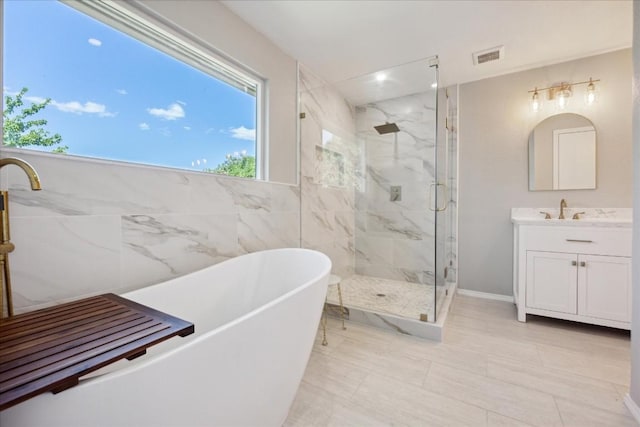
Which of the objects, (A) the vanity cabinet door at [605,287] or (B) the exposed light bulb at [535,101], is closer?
(A) the vanity cabinet door at [605,287]

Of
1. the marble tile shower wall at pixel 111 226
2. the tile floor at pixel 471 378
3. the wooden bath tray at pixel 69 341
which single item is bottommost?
the tile floor at pixel 471 378

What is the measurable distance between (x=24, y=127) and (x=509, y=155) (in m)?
3.65

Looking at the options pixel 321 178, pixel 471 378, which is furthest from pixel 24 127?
pixel 471 378

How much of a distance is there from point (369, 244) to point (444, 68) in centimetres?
205

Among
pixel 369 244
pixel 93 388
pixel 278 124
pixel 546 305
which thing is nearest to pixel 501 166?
pixel 546 305

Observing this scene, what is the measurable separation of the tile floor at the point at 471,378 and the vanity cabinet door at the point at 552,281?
205mm

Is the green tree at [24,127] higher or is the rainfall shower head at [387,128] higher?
the rainfall shower head at [387,128]

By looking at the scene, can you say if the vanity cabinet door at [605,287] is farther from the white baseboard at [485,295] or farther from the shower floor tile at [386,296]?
the shower floor tile at [386,296]

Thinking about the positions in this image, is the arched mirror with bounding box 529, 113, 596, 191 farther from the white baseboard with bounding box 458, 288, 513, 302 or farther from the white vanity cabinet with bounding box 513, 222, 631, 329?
the white baseboard with bounding box 458, 288, 513, 302

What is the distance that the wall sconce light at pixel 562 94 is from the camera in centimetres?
245

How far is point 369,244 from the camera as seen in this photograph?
3336 mm

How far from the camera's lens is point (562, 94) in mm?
2545

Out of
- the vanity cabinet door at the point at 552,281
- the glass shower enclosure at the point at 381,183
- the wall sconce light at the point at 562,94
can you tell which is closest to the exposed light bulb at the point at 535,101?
the wall sconce light at the point at 562,94

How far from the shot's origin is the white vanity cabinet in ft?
6.52
